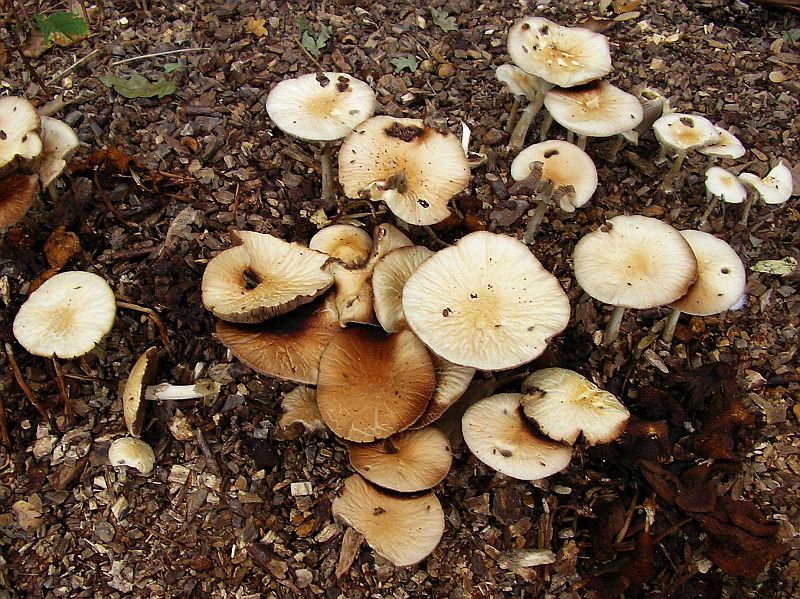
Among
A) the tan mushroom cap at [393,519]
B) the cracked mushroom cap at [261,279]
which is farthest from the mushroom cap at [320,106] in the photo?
the tan mushroom cap at [393,519]

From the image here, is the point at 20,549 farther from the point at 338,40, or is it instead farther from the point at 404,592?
the point at 338,40

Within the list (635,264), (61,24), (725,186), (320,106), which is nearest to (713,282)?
(635,264)

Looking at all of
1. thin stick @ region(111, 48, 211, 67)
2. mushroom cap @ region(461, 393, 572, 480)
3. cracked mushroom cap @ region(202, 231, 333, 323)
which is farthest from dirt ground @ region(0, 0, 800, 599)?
cracked mushroom cap @ region(202, 231, 333, 323)

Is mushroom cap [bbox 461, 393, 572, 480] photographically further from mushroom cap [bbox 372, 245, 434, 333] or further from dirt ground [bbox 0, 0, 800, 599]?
mushroom cap [bbox 372, 245, 434, 333]

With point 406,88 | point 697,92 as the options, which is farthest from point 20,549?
point 697,92

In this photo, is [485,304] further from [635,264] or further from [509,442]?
[635,264]

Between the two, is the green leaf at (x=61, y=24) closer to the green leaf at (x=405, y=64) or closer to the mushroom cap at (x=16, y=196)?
the mushroom cap at (x=16, y=196)
